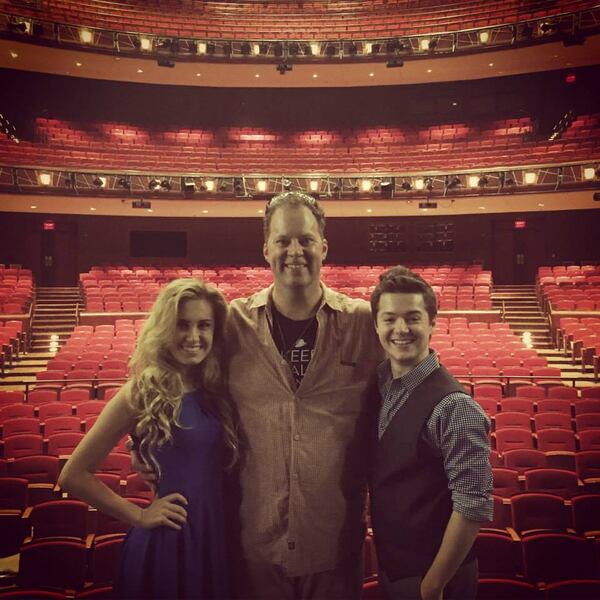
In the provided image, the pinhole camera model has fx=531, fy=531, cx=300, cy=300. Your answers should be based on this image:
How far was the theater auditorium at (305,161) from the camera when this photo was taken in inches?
478

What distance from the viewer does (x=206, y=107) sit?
18469mm

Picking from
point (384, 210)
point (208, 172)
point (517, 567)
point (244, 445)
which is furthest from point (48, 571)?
point (384, 210)

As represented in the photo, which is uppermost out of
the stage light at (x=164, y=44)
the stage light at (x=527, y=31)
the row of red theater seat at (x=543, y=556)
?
the stage light at (x=164, y=44)

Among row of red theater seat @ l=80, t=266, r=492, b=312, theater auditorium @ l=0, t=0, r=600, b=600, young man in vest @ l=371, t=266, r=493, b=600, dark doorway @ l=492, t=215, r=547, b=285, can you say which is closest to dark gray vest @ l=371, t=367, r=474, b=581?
young man in vest @ l=371, t=266, r=493, b=600

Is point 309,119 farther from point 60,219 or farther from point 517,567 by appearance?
point 517,567

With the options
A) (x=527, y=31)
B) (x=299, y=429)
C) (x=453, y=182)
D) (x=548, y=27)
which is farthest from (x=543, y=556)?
(x=527, y=31)

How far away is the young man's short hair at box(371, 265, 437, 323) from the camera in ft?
5.93

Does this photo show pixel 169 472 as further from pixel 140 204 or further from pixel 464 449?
pixel 140 204

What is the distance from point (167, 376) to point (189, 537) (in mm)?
542

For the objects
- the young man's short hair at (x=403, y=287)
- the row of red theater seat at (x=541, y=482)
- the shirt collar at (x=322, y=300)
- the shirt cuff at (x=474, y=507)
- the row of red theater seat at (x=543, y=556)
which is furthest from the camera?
the row of red theater seat at (x=541, y=482)

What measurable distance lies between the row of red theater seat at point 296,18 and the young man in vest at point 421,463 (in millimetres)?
16081

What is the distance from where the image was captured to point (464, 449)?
5.23ft

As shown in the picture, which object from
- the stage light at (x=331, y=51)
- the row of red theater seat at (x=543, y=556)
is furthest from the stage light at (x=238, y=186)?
the row of red theater seat at (x=543, y=556)

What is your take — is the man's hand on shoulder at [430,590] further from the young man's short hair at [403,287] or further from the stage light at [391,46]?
the stage light at [391,46]
